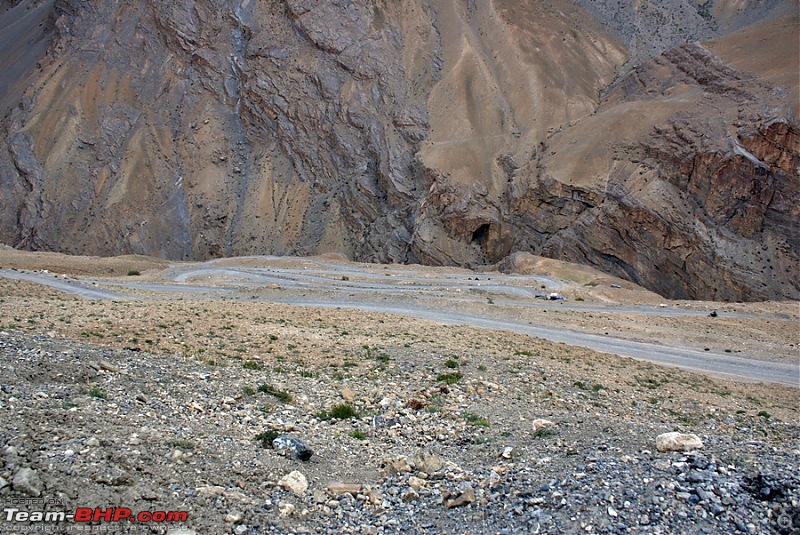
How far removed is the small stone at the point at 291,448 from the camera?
26.8 ft

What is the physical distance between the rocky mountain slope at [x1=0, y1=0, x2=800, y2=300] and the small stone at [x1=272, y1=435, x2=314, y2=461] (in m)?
39.2

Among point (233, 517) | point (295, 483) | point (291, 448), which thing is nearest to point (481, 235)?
point (291, 448)

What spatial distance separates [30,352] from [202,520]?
241 inches

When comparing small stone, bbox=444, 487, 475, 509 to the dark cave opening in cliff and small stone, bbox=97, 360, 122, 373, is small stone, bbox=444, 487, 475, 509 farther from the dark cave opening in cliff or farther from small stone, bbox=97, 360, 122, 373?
the dark cave opening in cliff

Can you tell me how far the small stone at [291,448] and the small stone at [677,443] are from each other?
472 centimetres

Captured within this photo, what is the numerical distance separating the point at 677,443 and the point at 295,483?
16.6 feet

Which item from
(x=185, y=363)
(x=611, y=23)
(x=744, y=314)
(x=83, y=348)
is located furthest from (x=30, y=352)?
(x=611, y=23)

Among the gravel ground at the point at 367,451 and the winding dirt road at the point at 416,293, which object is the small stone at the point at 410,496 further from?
the winding dirt road at the point at 416,293

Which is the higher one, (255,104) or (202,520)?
(255,104)

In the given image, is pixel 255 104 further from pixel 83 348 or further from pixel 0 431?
pixel 0 431

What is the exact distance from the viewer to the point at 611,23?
229ft

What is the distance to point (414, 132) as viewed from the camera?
2418 inches
